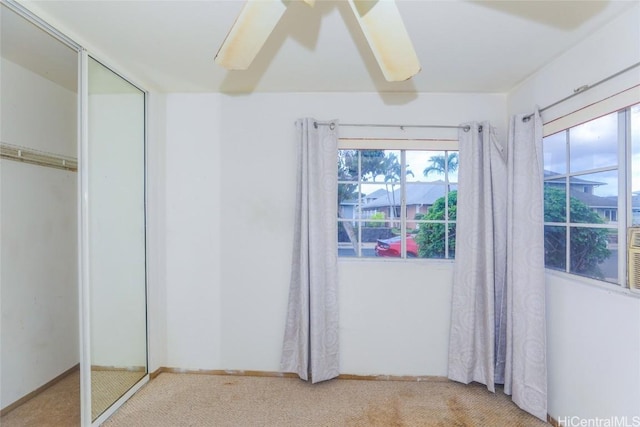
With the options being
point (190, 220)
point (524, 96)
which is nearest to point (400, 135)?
point (524, 96)

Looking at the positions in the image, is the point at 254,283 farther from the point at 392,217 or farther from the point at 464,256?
the point at 464,256

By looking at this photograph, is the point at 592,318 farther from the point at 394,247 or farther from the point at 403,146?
the point at 403,146

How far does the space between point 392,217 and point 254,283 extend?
1276mm

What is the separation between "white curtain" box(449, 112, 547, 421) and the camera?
6.18ft

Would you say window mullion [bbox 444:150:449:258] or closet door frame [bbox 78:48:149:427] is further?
window mullion [bbox 444:150:449:258]

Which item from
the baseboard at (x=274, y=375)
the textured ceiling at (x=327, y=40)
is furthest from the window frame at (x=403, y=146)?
the baseboard at (x=274, y=375)

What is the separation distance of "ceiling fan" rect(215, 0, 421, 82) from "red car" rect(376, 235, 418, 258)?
149 centimetres

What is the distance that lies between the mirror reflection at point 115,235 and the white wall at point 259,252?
0.24 metres

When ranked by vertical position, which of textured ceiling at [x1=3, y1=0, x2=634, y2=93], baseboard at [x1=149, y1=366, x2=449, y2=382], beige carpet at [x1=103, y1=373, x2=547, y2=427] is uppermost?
textured ceiling at [x1=3, y1=0, x2=634, y2=93]

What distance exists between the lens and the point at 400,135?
7.86ft

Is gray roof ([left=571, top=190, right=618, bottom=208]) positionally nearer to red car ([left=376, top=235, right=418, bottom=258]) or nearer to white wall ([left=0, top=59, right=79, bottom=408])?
red car ([left=376, top=235, right=418, bottom=258])

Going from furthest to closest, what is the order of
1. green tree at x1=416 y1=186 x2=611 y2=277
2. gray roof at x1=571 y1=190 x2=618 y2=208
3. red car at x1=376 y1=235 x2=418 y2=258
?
red car at x1=376 y1=235 x2=418 y2=258
green tree at x1=416 y1=186 x2=611 y2=277
gray roof at x1=571 y1=190 x2=618 y2=208

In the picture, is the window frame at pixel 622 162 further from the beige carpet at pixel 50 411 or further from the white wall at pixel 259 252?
the beige carpet at pixel 50 411

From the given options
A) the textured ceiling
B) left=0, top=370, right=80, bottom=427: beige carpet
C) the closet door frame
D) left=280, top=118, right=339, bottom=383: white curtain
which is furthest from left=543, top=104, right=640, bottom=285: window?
left=0, top=370, right=80, bottom=427: beige carpet
